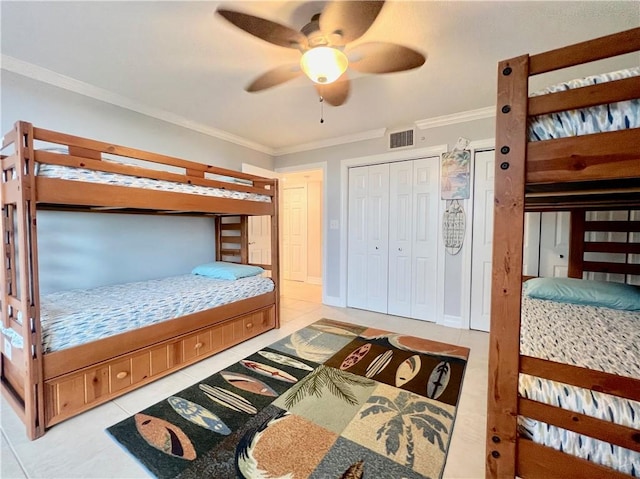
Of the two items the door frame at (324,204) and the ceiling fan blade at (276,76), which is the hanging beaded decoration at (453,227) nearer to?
the door frame at (324,204)

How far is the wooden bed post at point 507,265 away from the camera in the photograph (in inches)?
33.6

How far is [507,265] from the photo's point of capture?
34.6 inches

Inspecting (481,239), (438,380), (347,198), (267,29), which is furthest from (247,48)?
(481,239)

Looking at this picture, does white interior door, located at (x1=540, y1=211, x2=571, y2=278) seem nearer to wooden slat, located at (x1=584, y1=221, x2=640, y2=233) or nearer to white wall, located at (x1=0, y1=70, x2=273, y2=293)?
wooden slat, located at (x1=584, y1=221, x2=640, y2=233)

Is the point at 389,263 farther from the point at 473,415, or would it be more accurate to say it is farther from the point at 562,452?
the point at 562,452

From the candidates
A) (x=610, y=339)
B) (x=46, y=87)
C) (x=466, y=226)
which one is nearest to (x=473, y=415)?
(x=610, y=339)

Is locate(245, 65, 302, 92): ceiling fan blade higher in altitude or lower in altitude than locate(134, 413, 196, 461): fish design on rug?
higher

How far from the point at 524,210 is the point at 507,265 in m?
0.18

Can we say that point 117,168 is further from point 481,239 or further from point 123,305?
point 481,239

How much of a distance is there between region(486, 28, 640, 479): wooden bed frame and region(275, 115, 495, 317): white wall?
7.78 feet

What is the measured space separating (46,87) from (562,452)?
389cm

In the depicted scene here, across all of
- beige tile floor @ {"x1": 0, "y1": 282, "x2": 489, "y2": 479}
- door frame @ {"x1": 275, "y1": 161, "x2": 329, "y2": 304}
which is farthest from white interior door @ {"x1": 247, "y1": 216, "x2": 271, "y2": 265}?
beige tile floor @ {"x1": 0, "y1": 282, "x2": 489, "y2": 479}

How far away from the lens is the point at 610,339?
1.31 m

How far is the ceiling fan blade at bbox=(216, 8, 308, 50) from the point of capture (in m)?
1.30
